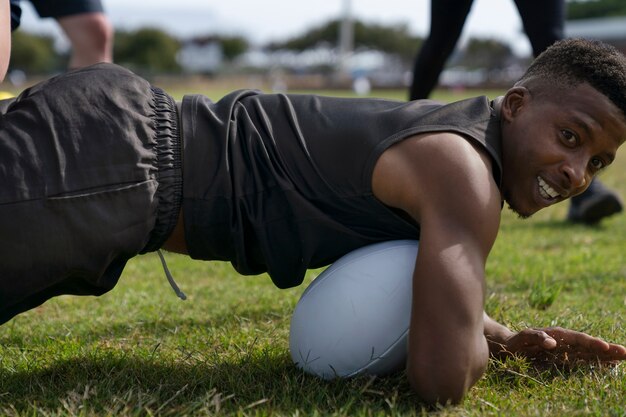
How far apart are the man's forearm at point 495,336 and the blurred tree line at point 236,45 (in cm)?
5546

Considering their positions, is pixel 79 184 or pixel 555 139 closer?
pixel 79 184

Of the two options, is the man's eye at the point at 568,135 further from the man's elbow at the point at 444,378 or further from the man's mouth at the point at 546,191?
the man's elbow at the point at 444,378

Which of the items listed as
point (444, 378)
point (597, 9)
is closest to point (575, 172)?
point (444, 378)

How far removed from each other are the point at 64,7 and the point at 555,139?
3.41m

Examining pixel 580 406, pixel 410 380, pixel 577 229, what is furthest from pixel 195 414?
→ pixel 577 229

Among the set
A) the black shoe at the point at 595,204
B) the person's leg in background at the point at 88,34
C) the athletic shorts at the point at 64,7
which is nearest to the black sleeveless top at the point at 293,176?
the athletic shorts at the point at 64,7

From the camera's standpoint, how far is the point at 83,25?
16.5ft

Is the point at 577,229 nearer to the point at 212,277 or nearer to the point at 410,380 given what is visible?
the point at 212,277

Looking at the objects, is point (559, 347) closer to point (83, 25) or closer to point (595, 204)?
point (595, 204)

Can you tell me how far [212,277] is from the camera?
4418 millimetres

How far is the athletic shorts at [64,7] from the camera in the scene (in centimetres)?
479

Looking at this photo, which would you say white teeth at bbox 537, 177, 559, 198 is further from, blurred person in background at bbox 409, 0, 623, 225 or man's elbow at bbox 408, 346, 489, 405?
blurred person in background at bbox 409, 0, 623, 225

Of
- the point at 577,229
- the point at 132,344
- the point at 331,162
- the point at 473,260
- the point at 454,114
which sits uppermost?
the point at 454,114

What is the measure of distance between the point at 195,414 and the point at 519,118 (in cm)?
130
